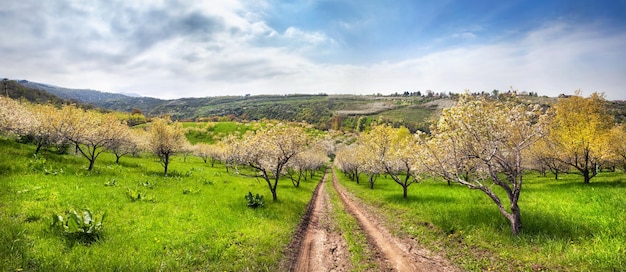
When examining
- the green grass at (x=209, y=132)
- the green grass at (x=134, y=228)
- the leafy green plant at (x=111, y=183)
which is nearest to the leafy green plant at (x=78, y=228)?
the green grass at (x=134, y=228)

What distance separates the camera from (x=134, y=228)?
15.7 metres

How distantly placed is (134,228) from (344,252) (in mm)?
12745

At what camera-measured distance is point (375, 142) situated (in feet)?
126

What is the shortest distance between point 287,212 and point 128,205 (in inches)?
511

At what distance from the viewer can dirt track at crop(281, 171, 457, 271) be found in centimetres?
1405

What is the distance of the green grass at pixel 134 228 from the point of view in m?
10.9

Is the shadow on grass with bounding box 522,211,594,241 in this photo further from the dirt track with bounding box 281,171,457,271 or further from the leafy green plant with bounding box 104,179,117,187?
the leafy green plant with bounding box 104,179,117,187

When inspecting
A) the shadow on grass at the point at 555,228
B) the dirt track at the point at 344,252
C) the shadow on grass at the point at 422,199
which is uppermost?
the shadow on grass at the point at 555,228

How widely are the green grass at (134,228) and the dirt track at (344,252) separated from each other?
111 centimetres

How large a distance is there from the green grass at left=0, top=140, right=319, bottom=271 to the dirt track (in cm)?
111

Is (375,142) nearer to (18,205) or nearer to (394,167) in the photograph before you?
(394,167)

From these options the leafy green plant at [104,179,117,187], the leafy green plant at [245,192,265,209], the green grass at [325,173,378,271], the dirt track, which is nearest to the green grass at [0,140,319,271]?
the leafy green plant at [104,179,117,187]

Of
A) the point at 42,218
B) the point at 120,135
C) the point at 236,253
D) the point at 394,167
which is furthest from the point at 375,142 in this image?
the point at 120,135

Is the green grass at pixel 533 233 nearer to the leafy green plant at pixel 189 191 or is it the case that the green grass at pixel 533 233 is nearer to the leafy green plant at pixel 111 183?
the leafy green plant at pixel 189 191
